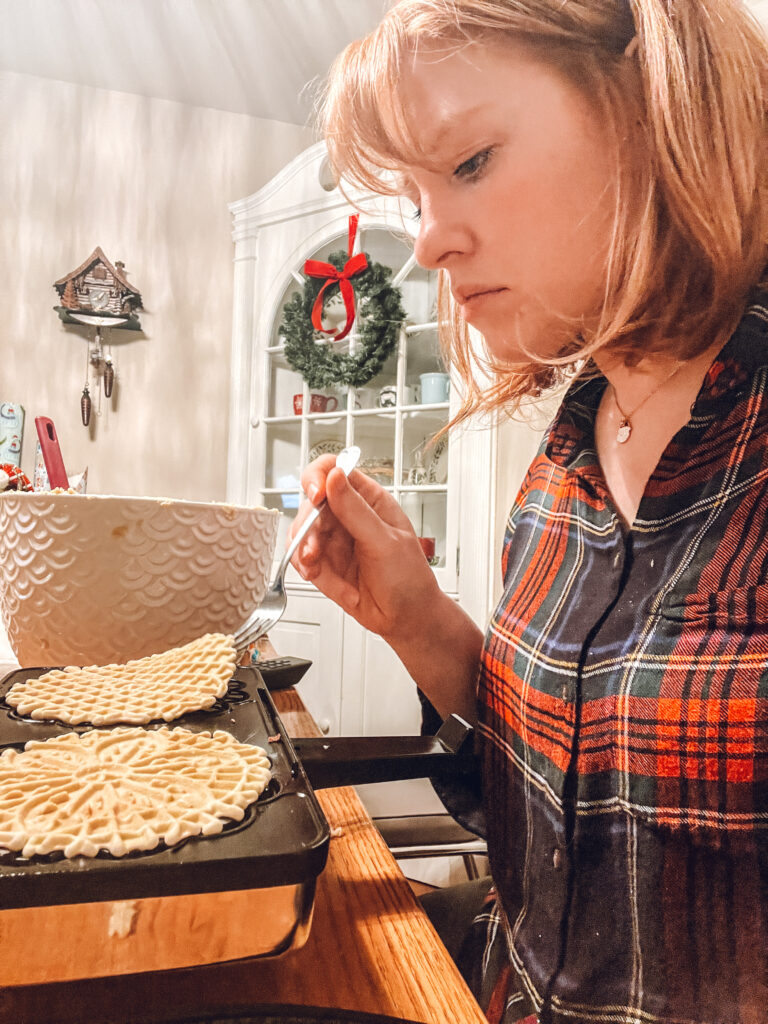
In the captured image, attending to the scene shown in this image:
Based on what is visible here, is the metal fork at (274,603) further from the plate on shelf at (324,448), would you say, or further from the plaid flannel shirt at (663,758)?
the plate on shelf at (324,448)

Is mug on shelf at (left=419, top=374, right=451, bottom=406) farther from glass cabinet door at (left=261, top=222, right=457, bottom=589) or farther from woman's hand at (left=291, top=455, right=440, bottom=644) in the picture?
woman's hand at (left=291, top=455, right=440, bottom=644)

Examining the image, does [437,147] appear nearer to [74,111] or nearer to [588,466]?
Answer: [588,466]

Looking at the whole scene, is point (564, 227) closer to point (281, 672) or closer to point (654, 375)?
point (654, 375)

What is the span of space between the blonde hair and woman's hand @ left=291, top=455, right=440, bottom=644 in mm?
257

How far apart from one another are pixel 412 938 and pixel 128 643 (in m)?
0.32

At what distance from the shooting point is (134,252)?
2938mm

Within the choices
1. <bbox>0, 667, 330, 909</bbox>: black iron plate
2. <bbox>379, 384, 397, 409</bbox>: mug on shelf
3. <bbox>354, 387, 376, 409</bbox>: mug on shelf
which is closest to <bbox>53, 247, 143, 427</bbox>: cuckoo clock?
<bbox>354, 387, 376, 409</bbox>: mug on shelf

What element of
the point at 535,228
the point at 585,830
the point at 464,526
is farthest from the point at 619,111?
the point at 464,526

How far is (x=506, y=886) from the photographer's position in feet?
1.89

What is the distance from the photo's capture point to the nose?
0.53 m

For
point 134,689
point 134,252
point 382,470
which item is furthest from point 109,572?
point 134,252

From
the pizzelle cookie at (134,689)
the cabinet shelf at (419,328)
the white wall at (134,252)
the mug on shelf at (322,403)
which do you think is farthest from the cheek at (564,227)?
the white wall at (134,252)

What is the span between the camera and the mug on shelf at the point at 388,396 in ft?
8.22

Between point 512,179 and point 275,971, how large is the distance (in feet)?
1.66
